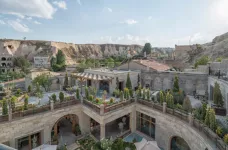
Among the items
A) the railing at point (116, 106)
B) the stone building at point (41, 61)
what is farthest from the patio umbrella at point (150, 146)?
the stone building at point (41, 61)

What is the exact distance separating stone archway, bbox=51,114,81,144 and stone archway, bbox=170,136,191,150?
332 inches

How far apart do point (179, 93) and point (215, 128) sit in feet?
27.6

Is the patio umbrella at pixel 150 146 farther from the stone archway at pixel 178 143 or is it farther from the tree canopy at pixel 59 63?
the tree canopy at pixel 59 63

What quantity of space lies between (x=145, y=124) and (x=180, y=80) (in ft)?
29.0

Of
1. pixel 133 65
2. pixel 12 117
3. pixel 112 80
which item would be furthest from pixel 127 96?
pixel 133 65

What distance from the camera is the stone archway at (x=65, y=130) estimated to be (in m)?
12.3

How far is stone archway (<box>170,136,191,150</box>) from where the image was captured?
982cm

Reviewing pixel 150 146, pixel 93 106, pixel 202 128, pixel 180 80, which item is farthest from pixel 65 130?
pixel 180 80

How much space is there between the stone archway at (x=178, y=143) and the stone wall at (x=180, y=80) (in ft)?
29.2

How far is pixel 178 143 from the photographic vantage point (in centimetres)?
1027

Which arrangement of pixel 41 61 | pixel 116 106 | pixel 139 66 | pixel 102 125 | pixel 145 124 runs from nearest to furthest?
pixel 102 125
pixel 116 106
pixel 145 124
pixel 139 66
pixel 41 61

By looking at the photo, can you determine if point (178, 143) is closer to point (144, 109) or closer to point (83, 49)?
point (144, 109)

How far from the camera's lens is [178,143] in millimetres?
10266

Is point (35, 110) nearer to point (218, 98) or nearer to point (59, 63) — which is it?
point (218, 98)
